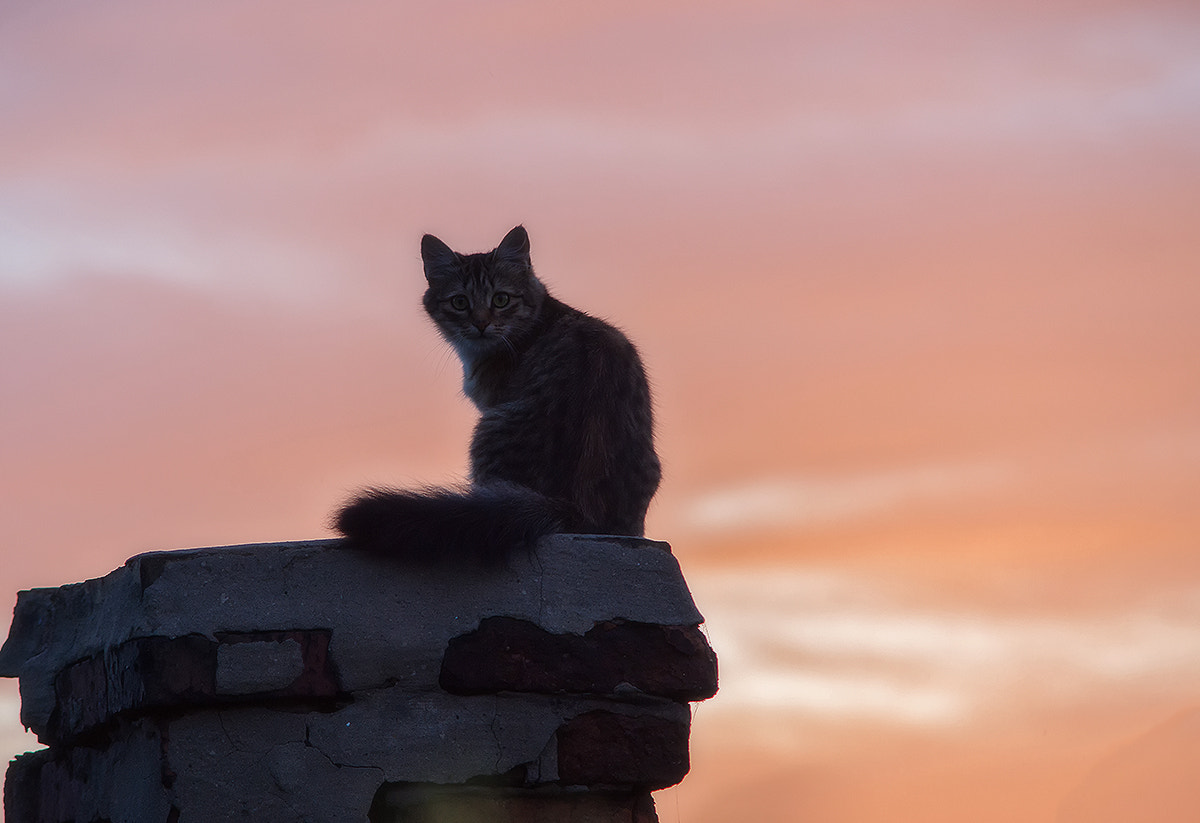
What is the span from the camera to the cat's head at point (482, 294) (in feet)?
14.2

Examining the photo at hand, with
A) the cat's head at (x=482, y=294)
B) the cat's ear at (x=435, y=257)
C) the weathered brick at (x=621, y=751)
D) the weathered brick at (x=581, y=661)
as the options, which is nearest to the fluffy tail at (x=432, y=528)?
the weathered brick at (x=581, y=661)

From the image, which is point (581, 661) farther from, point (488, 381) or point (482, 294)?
point (482, 294)

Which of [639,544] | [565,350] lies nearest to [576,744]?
[639,544]

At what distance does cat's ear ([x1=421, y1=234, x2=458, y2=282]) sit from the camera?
487cm

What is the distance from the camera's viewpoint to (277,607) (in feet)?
6.64

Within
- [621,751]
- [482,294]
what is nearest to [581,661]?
[621,751]

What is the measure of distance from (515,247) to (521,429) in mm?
1669

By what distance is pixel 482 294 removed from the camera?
14.8 feet

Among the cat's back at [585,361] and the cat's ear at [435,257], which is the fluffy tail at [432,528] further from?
the cat's ear at [435,257]

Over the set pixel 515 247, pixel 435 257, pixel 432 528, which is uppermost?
pixel 435 257

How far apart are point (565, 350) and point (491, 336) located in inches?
34.2

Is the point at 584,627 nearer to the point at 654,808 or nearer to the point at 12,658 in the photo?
the point at 654,808

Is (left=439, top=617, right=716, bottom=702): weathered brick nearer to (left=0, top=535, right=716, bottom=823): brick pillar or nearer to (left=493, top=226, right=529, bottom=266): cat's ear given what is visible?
(left=0, top=535, right=716, bottom=823): brick pillar

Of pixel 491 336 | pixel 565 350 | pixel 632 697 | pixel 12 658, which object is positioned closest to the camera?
pixel 632 697
